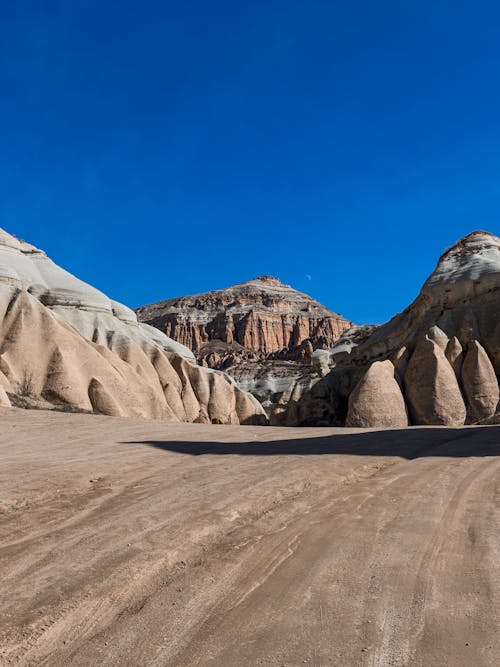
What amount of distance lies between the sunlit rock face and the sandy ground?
514 inches

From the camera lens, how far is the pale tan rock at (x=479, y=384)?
19.8m

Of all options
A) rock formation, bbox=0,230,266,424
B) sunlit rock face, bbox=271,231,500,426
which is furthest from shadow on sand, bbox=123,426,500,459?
sunlit rock face, bbox=271,231,500,426

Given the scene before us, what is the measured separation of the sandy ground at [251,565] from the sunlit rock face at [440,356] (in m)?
13.1

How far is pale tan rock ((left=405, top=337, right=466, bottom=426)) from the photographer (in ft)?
65.0

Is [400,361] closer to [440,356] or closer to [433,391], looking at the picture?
[440,356]

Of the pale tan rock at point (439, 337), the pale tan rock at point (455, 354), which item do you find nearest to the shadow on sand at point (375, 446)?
the pale tan rock at point (455, 354)

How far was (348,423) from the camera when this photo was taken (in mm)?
19203

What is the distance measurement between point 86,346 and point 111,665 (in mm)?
21437

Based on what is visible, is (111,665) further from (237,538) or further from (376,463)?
(376,463)

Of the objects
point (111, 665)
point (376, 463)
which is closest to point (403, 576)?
point (111, 665)

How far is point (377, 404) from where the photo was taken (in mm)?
19312

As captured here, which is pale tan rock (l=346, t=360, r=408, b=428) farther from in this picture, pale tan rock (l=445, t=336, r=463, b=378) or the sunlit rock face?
pale tan rock (l=445, t=336, r=463, b=378)

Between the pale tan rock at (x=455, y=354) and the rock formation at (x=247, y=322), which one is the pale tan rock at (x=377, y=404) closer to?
the pale tan rock at (x=455, y=354)

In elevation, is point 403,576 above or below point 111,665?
above
